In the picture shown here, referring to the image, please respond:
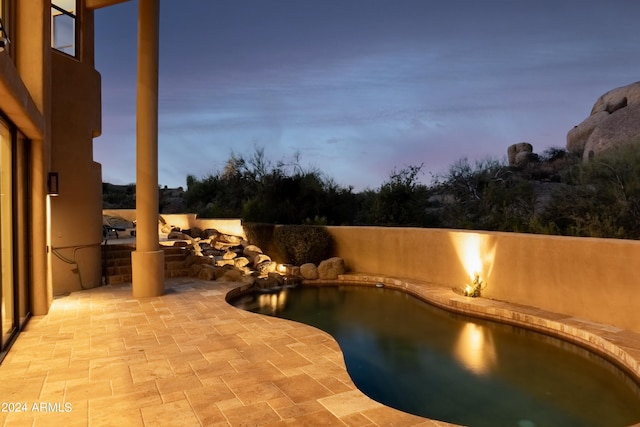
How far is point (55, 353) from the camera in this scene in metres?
4.80

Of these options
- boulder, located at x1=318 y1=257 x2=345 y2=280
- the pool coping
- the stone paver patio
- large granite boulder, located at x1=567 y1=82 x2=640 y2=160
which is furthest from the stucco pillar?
large granite boulder, located at x1=567 y1=82 x2=640 y2=160

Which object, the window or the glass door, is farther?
the window

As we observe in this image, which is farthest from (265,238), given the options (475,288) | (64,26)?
(64,26)

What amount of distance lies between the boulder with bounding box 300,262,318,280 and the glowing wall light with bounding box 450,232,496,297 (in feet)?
12.3

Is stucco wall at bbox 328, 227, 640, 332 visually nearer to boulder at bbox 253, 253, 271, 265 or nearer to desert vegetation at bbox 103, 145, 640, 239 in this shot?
desert vegetation at bbox 103, 145, 640, 239

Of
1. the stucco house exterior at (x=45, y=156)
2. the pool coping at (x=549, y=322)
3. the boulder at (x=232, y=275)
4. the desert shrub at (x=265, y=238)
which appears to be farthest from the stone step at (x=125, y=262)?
the pool coping at (x=549, y=322)

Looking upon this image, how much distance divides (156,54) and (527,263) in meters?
7.67

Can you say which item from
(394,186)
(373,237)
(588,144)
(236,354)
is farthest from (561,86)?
(236,354)

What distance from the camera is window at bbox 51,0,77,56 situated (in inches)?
332

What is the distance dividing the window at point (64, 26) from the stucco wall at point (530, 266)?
316 inches

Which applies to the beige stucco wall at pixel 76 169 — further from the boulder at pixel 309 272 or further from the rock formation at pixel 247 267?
the boulder at pixel 309 272

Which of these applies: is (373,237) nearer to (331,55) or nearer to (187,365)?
(187,365)

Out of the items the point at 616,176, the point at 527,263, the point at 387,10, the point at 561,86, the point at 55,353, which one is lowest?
the point at 55,353

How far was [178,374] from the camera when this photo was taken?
4.16 m
